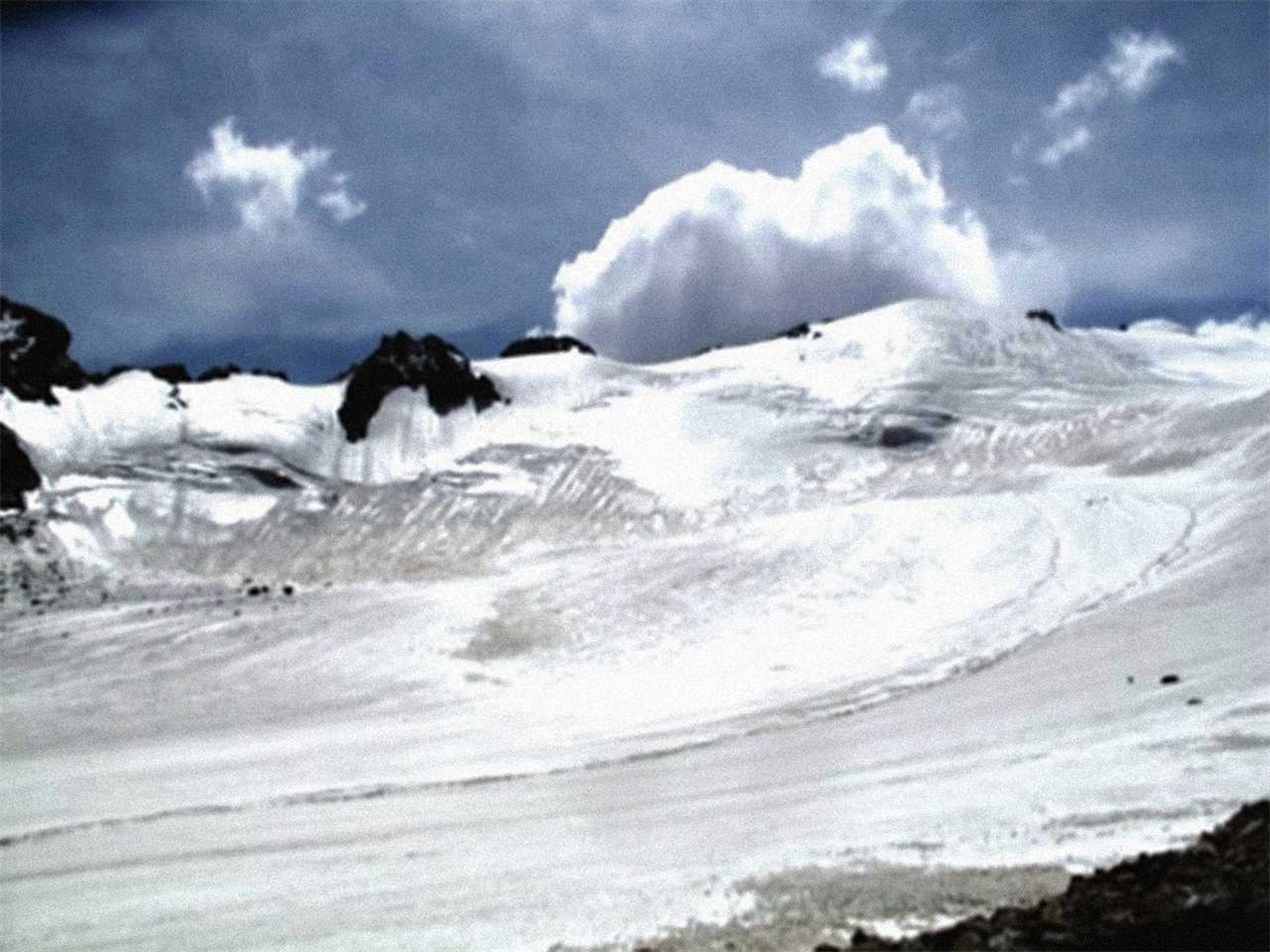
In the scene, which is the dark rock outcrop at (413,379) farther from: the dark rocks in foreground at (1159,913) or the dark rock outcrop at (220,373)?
the dark rocks in foreground at (1159,913)

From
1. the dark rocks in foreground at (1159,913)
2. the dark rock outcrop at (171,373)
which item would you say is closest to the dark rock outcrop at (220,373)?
the dark rock outcrop at (171,373)

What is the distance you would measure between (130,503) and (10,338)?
2863cm

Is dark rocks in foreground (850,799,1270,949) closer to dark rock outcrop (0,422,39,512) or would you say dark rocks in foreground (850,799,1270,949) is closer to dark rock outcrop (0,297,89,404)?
dark rock outcrop (0,422,39,512)

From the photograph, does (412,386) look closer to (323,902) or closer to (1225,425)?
(1225,425)

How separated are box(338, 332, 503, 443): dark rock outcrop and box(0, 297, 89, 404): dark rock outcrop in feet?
63.0

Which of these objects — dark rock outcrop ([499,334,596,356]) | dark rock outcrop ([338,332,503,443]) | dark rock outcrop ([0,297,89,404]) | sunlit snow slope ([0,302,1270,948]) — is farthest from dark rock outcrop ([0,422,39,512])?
dark rock outcrop ([499,334,596,356])

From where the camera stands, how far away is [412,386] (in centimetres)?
11238

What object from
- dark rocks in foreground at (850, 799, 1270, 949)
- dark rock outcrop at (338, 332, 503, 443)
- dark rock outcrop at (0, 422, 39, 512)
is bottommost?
dark rocks in foreground at (850, 799, 1270, 949)

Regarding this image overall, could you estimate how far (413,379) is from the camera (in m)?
113

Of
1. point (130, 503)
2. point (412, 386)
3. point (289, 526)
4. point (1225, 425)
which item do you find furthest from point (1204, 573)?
point (412, 386)

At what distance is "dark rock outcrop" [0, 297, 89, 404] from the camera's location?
10094 centimetres

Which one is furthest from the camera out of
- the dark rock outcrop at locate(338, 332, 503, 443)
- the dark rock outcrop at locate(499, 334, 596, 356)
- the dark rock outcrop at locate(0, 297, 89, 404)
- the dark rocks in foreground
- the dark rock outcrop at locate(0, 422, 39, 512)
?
the dark rock outcrop at locate(499, 334, 596, 356)

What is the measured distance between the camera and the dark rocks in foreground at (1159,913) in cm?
998

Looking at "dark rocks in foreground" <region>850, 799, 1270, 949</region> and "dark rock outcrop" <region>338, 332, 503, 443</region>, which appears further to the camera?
"dark rock outcrop" <region>338, 332, 503, 443</region>
